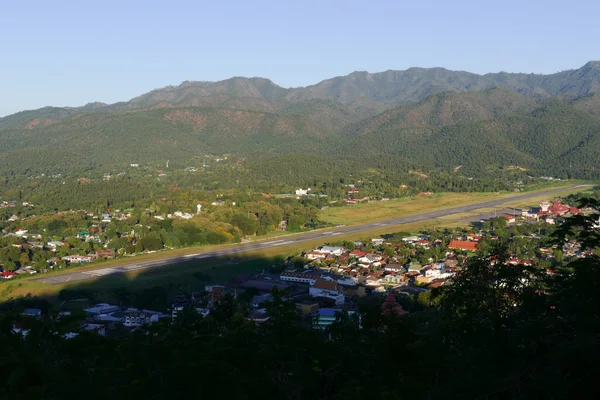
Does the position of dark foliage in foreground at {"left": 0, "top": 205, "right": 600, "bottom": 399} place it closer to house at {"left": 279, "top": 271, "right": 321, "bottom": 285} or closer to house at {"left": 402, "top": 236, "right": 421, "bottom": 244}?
house at {"left": 279, "top": 271, "right": 321, "bottom": 285}

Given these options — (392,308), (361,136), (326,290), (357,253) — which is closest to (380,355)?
(392,308)

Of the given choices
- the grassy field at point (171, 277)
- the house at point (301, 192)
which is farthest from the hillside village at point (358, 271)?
the house at point (301, 192)

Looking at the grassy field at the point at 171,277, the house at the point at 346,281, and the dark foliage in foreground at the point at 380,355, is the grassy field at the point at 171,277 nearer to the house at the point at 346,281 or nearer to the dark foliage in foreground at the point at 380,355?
the house at the point at 346,281

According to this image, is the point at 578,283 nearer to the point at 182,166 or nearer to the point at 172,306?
the point at 172,306

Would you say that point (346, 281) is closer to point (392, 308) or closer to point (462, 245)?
point (462, 245)

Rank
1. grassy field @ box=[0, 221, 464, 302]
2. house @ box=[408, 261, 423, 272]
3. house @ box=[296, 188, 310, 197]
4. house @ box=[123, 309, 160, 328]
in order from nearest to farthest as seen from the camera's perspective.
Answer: house @ box=[123, 309, 160, 328] < grassy field @ box=[0, 221, 464, 302] < house @ box=[408, 261, 423, 272] < house @ box=[296, 188, 310, 197]

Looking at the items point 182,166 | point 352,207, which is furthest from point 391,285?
point 182,166

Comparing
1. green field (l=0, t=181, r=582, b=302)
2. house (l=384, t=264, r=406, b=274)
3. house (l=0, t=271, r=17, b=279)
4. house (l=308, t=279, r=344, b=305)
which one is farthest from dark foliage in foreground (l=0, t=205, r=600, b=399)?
house (l=0, t=271, r=17, b=279)
